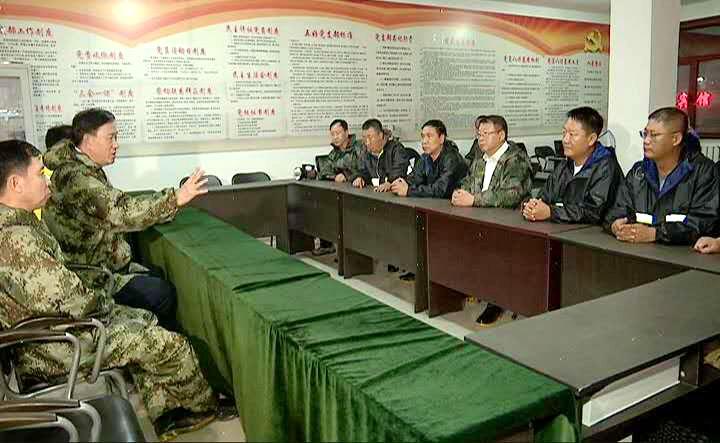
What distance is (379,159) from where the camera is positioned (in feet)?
16.8

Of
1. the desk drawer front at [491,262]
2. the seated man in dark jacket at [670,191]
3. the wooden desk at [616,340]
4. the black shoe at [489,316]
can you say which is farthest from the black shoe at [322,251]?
the wooden desk at [616,340]

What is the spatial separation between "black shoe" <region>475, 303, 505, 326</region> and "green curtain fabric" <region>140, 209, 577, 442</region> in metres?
1.79

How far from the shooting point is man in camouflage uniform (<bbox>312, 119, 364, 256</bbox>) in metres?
5.25

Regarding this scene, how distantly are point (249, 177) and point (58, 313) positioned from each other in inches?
153

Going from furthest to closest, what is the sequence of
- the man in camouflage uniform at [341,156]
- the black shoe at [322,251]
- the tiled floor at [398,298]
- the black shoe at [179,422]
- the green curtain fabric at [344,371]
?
the black shoe at [322,251] → the man in camouflage uniform at [341,156] → the tiled floor at [398,298] → the black shoe at [179,422] → the green curtain fabric at [344,371]

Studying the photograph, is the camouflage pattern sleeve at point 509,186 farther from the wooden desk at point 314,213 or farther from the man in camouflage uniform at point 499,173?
the wooden desk at point 314,213

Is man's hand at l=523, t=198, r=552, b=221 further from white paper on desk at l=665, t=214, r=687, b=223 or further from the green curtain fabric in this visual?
the green curtain fabric

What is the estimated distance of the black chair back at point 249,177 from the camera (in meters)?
5.46

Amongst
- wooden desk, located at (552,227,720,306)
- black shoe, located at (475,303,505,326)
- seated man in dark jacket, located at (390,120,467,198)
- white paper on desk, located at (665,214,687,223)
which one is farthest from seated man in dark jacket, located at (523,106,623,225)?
seated man in dark jacket, located at (390,120,467,198)

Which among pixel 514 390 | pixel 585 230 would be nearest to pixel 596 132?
pixel 585 230

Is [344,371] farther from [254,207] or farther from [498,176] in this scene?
[254,207]

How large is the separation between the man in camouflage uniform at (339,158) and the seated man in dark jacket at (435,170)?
943 millimetres

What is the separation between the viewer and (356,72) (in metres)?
6.23

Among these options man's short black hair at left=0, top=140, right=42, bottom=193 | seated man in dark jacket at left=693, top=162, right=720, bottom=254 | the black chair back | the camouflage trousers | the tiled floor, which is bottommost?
the tiled floor
